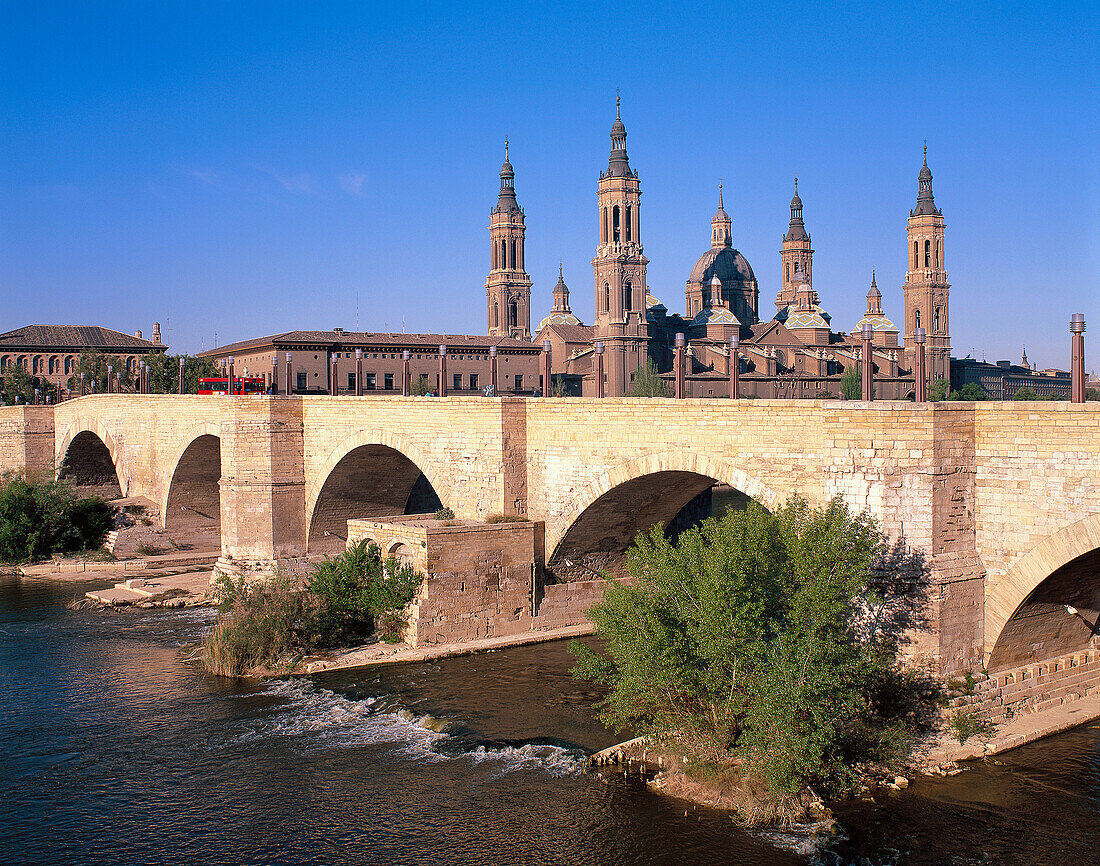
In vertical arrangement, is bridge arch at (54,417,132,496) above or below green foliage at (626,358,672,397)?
below

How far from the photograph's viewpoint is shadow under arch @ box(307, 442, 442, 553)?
27.5 m

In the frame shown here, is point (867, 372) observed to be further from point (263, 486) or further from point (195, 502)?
point (195, 502)

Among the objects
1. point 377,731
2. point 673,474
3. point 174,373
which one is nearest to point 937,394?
point 673,474

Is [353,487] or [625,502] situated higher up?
[625,502]

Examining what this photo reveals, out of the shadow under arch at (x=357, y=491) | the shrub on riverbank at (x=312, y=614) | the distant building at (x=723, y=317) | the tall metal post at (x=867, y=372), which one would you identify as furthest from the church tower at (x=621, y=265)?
the tall metal post at (x=867, y=372)

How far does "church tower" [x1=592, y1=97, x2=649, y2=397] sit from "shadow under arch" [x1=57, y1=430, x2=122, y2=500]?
4049cm

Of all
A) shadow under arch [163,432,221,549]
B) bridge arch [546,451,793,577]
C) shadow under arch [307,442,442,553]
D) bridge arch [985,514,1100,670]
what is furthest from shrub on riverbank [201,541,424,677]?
shadow under arch [163,432,221,549]

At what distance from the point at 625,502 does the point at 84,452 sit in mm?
31399

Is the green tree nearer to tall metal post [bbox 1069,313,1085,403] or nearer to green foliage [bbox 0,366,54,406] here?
tall metal post [bbox 1069,313,1085,403]

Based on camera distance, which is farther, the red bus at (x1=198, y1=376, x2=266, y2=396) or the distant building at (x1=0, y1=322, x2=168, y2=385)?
the distant building at (x1=0, y1=322, x2=168, y2=385)

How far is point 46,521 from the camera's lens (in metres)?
34.4

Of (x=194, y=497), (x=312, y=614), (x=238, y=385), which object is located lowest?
(x=312, y=614)

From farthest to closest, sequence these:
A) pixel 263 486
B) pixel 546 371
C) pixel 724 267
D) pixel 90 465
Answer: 1. pixel 724 267
2. pixel 90 465
3. pixel 263 486
4. pixel 546 371

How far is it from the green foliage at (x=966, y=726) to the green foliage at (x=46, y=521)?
96.4ft
